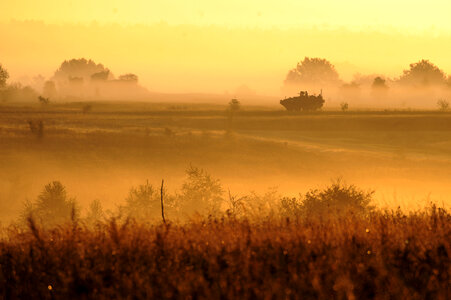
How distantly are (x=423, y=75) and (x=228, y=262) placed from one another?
197m

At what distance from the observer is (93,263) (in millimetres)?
8617

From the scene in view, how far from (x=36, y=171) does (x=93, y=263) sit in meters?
59.3

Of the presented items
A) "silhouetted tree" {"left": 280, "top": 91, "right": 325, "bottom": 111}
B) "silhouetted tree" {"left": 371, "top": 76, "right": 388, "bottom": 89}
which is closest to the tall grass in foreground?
"silhouetted tree" {"left": 280, "top": 91, "right": 325, "bottom": 111}

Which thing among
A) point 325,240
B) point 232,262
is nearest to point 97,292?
point 232,262

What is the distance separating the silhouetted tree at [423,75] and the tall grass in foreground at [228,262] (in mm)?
190403

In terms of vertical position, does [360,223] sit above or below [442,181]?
above

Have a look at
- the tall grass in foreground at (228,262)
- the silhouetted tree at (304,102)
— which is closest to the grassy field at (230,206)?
the tall grass in foreground at (228,262)

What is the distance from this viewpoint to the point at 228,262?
27.2ft

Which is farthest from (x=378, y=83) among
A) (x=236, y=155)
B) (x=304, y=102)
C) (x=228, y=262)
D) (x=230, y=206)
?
(x=228, y=262)

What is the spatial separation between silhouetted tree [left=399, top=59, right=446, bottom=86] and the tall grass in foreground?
190 meters

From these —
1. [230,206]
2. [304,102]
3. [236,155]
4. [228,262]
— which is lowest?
[236,155]

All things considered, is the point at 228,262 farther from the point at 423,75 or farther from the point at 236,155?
the point at 423,75

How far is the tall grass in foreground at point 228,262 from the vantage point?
771 centimetres

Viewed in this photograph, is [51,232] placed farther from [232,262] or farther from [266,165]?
[266,165]
